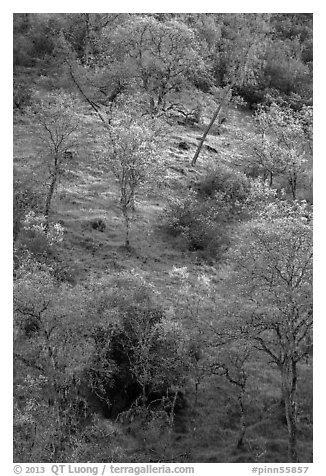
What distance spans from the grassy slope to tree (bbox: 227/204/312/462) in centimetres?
368

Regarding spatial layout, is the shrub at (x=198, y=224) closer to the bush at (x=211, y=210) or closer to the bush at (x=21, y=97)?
the bush at (x=211, y=210)

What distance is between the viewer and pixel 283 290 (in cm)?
2628

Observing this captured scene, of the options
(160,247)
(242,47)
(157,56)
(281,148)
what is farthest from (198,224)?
(242,47)

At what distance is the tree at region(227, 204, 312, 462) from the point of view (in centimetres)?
2594

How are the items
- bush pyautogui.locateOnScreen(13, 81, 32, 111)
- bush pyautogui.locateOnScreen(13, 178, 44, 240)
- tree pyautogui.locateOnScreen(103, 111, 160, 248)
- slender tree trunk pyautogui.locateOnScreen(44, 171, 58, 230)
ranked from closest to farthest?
bush pyautogui.locateOnScreen(13, 178, 44, 240) → tree pyautogui.locateOnScreen(103, 111, 160, 248) → slender tree trunk pyautogui.locateOnScreen(44, 171, 58, 230) → bush pyautogui.locateOnScreen(13, 81, 32, 111)

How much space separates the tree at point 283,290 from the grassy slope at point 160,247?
3679mm

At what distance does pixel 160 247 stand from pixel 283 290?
18.9 m

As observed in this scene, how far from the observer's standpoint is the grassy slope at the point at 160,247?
94.1 feet

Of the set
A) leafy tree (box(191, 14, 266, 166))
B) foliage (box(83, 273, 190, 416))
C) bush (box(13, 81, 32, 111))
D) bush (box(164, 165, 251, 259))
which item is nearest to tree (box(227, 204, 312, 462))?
foliage (box(83, 273, 190, 416))

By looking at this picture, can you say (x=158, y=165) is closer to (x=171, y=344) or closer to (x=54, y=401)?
(x=171, y=344)

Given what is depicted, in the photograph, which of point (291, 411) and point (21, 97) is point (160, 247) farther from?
point (21, 97)

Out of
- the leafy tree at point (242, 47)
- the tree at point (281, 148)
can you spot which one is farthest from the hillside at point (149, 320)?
the leafy tree at point (242, 47)

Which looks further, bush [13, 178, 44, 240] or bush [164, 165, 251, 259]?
bush [164, 165, 251, 259]

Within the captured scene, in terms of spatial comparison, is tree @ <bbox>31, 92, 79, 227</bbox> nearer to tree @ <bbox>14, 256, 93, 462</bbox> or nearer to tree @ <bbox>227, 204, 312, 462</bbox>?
tree @ <bbox>14, 256, 93, 462</bbox>
